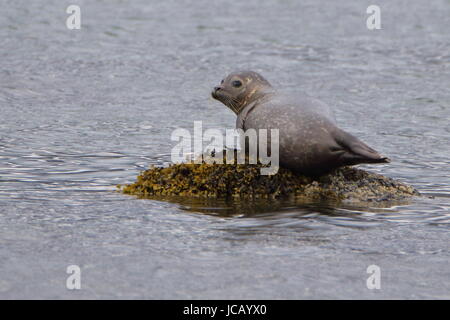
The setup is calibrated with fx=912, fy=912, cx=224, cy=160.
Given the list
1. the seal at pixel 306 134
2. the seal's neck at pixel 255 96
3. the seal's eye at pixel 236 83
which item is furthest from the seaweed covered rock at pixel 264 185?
the seal's eye at pixel 236 83

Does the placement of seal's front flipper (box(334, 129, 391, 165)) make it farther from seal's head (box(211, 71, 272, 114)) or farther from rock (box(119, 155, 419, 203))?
seal's head (box(211, 71, 272, 114))

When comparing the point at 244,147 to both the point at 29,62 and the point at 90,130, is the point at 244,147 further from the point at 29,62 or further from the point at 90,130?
the point at 29,62

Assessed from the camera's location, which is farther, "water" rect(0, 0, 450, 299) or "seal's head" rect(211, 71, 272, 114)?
"seal's head" rect(211, 71, 272, 114)

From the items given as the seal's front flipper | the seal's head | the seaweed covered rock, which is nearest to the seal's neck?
the seal's head

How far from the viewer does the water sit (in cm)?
527

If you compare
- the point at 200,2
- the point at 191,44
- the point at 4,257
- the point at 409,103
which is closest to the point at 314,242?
the point at 4,257

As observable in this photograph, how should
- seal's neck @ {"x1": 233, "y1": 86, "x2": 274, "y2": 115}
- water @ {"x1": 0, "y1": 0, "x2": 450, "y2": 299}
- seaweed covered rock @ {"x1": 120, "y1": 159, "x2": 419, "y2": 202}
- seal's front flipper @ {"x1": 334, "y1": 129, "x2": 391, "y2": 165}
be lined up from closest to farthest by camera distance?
water @ {"x1": 0, "y1": 0, "x2": 450, "y2": 299} → seal's front flipper @ {"x1": 334, "y1": 129, "x2": 391, "y2": 165} → seaweed covered rock @ {"x1": 120, "y1": 159, "x2": 419, "y2": 202} → seal's neck @ {"x1": 233, "y1": 86, "x2": 274, "y2": 115}

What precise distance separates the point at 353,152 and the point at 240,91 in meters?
1.24

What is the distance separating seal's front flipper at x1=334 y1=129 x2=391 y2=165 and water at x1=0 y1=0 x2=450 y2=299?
1.24 ft

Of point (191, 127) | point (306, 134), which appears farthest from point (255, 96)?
point (191, 127)

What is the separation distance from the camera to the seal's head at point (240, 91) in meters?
7.41

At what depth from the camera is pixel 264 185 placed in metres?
6.95

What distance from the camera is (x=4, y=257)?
17.8 feet
